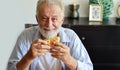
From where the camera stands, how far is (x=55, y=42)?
1488 mm

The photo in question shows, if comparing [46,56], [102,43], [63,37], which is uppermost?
[63,37]

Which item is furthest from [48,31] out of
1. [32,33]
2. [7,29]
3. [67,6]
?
[67,6]

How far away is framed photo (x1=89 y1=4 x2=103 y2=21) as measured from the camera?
10.6 ft

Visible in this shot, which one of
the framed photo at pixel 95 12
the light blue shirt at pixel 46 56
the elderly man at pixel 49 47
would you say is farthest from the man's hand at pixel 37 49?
the framed photo at pixel 95 12

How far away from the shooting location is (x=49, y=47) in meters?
1.49

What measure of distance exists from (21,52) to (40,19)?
0.85ft

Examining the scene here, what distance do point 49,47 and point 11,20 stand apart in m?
0.96

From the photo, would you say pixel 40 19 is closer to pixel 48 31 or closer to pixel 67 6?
pixel 48 31

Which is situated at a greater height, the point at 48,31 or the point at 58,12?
the point at 58,12

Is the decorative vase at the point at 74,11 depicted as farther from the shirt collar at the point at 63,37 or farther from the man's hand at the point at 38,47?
the man's hand at the point at 38,47

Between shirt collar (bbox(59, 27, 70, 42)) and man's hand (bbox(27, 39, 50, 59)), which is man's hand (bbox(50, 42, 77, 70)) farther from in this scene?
shirt collar (bbox(59, 27, 70, 42))

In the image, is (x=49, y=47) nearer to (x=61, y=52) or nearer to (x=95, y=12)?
(x=61, y=52)

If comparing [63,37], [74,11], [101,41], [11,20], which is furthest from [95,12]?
[63,37]

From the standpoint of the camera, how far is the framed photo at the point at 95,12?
3225 mm
